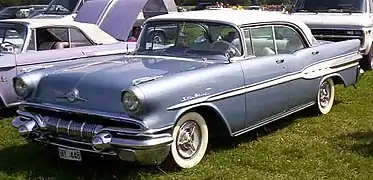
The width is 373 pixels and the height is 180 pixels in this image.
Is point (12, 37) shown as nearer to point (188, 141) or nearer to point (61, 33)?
point (61, 33)

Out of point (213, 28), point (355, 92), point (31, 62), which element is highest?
point (213, 28)

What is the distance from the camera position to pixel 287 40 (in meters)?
6.69

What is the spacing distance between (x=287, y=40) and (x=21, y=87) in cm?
313

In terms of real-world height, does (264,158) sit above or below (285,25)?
below

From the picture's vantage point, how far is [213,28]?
585 centimetres

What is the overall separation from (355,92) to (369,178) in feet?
13.5

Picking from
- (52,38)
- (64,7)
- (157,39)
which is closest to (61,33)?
(52,38)

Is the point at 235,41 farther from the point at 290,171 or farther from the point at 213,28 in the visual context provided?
the point at 290,171

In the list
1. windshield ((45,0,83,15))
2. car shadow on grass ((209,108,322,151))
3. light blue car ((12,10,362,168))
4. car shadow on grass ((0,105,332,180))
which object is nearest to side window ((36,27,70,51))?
light blue car ((12,10,362,168))

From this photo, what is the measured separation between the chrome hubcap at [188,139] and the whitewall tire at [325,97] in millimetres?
2489

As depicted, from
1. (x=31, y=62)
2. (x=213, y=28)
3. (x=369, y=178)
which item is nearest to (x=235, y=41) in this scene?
(x=213, y=28)

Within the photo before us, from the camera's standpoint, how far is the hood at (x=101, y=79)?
15.5ft

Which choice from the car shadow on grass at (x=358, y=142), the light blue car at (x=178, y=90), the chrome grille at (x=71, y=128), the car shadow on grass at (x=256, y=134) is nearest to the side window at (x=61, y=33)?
the light blue car at (x=178, y=90)

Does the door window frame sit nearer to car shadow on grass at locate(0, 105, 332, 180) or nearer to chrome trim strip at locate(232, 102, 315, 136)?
chrome trim strip at locate(232, 102, 315, 136)
